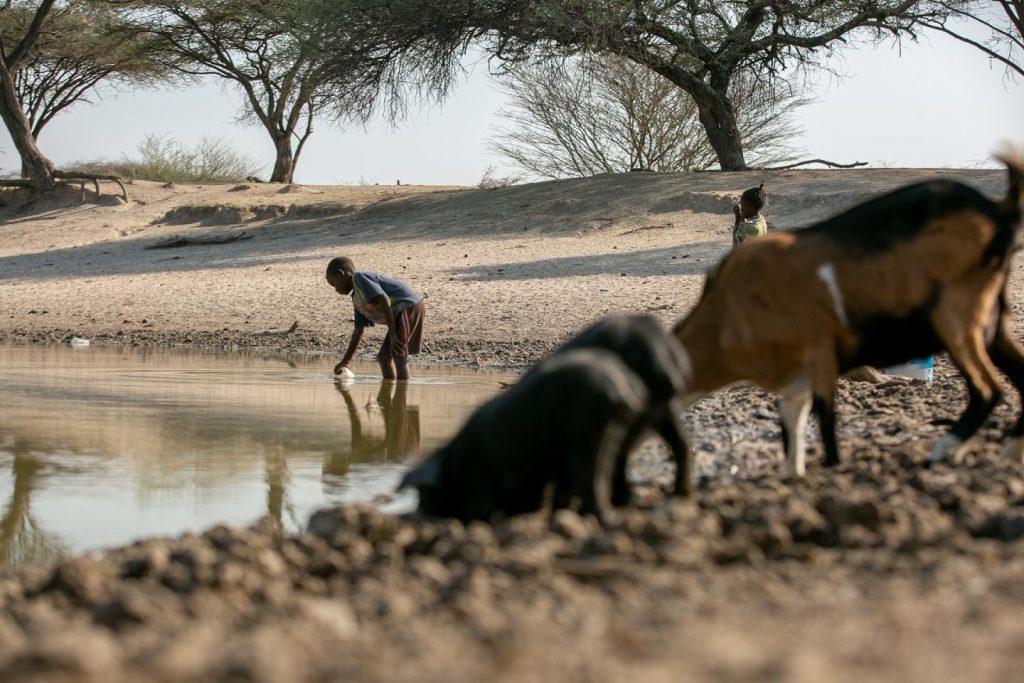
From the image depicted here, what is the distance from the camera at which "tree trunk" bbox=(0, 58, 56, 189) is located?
93.4ft

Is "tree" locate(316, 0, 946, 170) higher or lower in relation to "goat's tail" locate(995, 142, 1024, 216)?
higher

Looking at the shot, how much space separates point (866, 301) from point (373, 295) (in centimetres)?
601

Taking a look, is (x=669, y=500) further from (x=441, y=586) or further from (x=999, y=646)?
(x=999, y=646)

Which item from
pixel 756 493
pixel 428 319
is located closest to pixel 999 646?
pixel 756 493

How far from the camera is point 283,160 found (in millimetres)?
32406

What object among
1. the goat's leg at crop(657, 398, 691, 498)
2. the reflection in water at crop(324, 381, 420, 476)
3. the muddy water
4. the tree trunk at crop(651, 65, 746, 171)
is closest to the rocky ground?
the goat's leg at crop(657, 398, 691, 498)

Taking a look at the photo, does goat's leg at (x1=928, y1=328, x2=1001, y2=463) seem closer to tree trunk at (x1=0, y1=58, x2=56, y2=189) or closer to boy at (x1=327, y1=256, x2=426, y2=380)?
boy at (x1=327, y1=256, x2=426, y2=380)

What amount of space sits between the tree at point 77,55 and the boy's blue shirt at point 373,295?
22699 millimetres

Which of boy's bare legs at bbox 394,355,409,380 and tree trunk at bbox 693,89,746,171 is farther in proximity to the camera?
tree trunk at bbox 693,89,746,171

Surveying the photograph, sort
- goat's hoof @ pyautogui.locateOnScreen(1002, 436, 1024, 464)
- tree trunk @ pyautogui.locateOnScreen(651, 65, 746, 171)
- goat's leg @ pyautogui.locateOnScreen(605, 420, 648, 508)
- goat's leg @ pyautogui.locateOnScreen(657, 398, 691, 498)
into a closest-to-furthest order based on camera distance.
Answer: goat's leg @ pyautogui.locateOnScreen(605, 420, 648, 508), goat's leg @ pyautogui.locateOnScreen(657, 398, 691, 498), goat's hoof @ pyautogui.locateOnScreen(1002, 436, 1024, 464), tree trunk @ pyautogui.locateOnScreen(651, 65, 746, 171)

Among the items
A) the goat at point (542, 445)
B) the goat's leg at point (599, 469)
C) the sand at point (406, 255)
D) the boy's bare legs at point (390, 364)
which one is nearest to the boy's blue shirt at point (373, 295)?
the boy's bare legs at point (390, 364)

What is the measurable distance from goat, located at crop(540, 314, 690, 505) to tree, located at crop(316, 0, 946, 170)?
687 inches

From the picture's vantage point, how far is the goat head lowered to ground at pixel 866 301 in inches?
232

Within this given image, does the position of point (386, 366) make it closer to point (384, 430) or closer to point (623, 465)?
point (384, 430)
